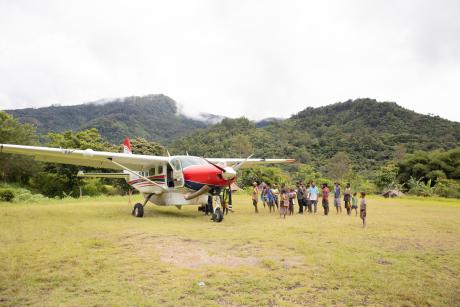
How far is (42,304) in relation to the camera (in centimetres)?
446

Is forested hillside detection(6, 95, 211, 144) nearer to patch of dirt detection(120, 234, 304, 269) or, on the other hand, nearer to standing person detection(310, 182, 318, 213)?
standing person detection(310, 182, 318, 213)

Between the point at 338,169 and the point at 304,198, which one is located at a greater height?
the point at 338,169

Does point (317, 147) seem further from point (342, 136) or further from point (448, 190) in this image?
point (448, 190)

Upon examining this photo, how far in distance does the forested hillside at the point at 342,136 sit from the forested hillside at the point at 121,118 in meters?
37.1

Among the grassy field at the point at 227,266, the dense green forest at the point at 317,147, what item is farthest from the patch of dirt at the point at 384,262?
the dense green forest at the point at 317,147

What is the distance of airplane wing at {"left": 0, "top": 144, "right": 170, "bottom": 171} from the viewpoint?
513 inches

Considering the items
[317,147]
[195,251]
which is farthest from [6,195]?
[317,147]

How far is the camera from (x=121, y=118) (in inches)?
4924

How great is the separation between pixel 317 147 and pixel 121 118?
85.4 meters

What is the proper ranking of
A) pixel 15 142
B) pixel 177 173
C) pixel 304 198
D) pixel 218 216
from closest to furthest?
pixel 218 216, pixel 177 173, pixel 304 198, pixel 15 142

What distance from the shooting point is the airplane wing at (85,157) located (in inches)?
513

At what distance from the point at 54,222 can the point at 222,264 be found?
8159 mm

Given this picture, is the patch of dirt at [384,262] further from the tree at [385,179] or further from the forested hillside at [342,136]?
the forested hillside at [342,136]

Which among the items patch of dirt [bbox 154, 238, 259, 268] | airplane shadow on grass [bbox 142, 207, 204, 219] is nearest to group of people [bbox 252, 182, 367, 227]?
airplane shadow on grass [bbox 142, 207, 204, 219]
